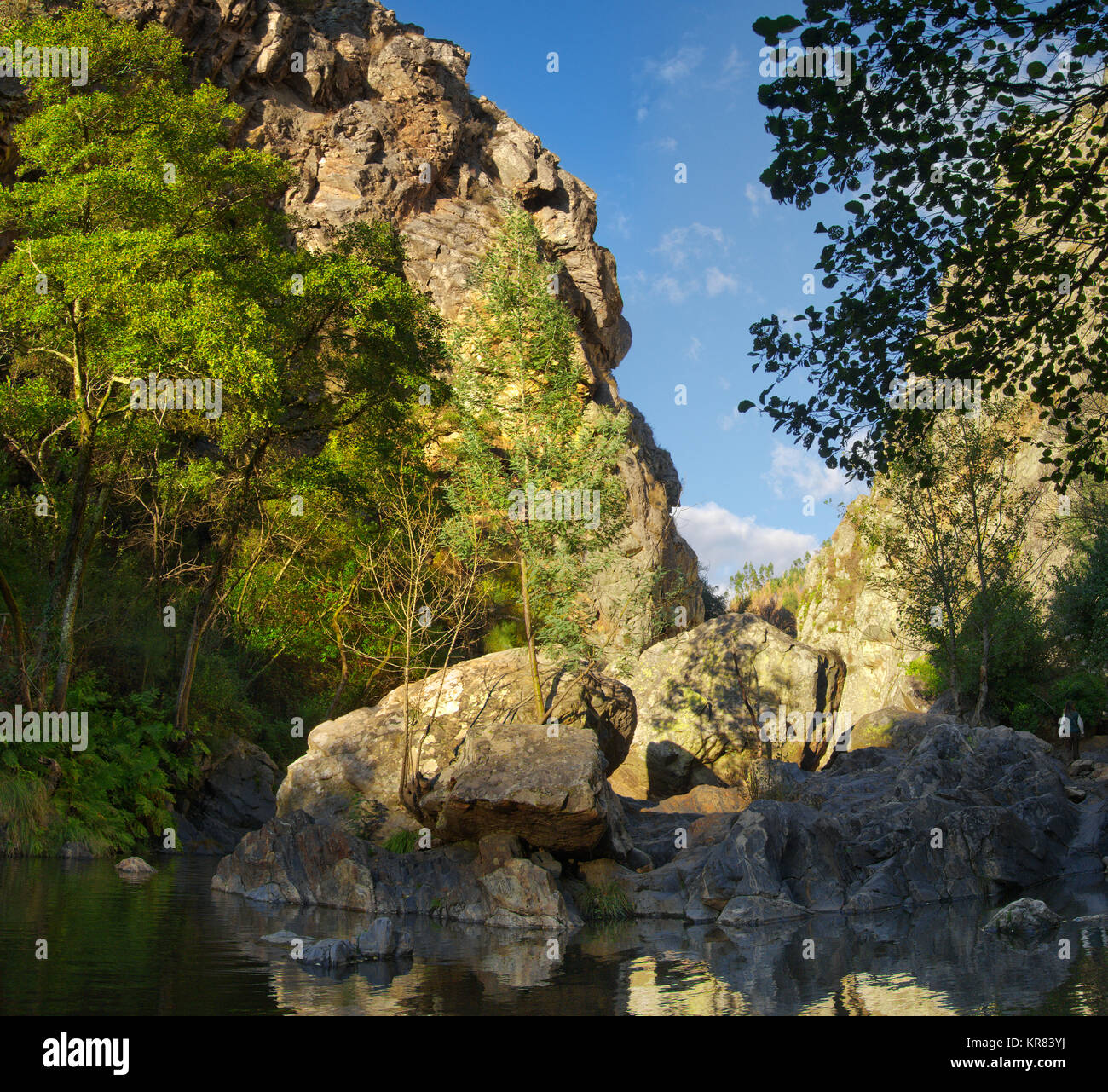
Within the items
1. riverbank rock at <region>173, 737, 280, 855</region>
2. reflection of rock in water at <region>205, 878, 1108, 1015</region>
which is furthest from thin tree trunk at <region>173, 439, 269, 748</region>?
reflection of rock in water at <region>205, 878, 1108, 1015</region>

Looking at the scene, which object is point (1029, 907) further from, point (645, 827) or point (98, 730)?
point (98, 730)

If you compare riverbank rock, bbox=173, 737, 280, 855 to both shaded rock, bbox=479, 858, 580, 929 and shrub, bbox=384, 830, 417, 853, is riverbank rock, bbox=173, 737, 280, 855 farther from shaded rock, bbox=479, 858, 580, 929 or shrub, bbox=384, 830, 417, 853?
shaded rock, bbox=479, 858, 580, 929

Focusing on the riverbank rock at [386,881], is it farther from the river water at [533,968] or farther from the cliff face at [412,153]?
the cliff face at [412,153]

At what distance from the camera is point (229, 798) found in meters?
25.2

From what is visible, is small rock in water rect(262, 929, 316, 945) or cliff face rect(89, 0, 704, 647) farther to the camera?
cliff face rect(89, 0, 704, 647)

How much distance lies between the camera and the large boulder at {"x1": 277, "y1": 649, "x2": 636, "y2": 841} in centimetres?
1722

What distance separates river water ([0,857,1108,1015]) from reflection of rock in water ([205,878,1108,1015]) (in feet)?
0.11

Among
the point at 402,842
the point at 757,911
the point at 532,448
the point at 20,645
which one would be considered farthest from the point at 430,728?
the point at 20,645

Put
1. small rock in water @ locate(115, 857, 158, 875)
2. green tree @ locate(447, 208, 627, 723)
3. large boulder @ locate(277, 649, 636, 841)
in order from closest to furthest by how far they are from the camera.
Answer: small rock in water @ locate(115, 857, 158, 875)
large boulder @ locate(277, 649, 636, 841)
green tree @ locate(447, 208, 627, 723)

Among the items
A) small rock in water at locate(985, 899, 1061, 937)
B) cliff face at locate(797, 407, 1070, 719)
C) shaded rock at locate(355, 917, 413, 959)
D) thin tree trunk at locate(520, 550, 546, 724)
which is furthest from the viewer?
cliff face at locate(797, 407, 1070, 719)

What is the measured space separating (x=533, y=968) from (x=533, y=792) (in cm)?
397
